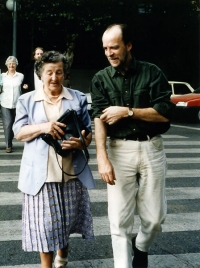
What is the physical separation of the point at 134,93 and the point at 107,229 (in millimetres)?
2010

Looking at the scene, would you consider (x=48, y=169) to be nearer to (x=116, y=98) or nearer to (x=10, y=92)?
(x=116, y=98)

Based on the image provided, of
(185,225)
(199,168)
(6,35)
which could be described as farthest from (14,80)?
(6,35)

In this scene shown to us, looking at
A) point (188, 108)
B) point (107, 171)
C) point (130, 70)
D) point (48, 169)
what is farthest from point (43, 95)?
point (188, 108)

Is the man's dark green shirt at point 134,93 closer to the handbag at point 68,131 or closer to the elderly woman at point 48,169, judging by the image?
the handbag at point 68,131

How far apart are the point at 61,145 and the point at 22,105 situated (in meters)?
0.44

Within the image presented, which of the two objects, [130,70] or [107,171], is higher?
[130,70]

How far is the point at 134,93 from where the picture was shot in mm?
3869

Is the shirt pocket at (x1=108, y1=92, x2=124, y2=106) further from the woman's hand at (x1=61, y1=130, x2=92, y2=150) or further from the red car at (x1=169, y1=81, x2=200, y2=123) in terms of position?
the red car at (x1=169, y1=81, x2=200, y2=123)

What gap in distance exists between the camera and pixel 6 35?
30.1 metres

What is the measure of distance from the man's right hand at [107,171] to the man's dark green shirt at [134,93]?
0.25 meters

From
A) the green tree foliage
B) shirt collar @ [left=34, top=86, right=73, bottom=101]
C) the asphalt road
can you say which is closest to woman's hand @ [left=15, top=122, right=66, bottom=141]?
shirt collar @ [left=34, top=86, right=73, bottom=101]

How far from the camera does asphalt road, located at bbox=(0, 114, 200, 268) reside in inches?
179

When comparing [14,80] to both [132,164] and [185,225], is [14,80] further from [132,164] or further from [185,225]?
[132,164]

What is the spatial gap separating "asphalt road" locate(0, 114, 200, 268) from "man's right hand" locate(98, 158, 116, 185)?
3.19 ft
